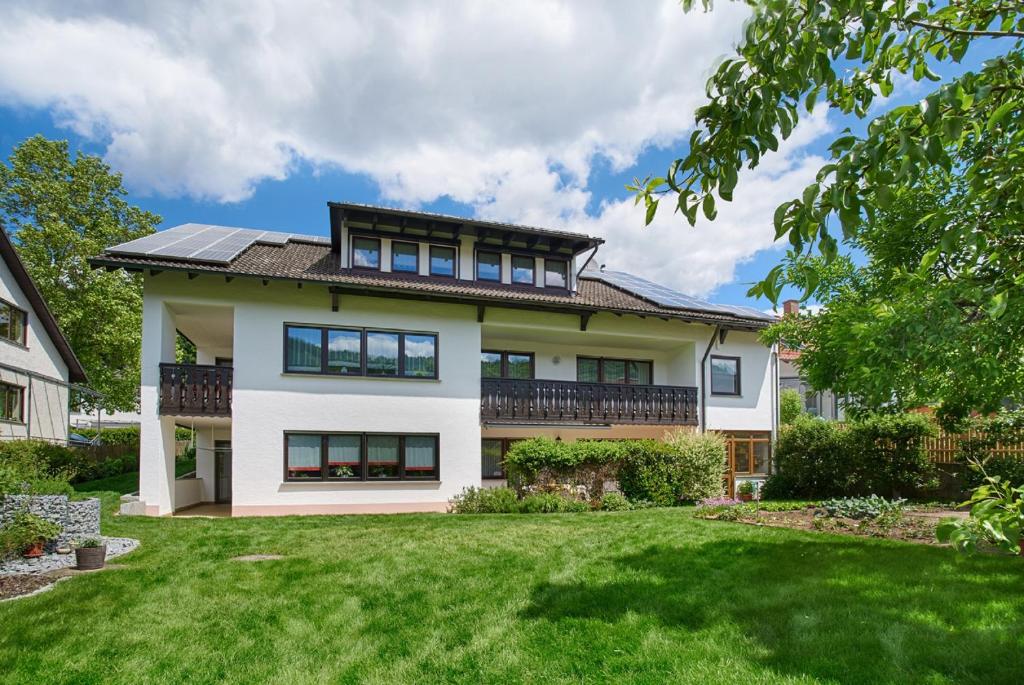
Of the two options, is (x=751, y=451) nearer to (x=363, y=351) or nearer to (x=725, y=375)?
(x=725, y=375)

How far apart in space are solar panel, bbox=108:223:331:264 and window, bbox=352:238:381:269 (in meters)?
2.37

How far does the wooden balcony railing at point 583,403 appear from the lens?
18219 millimetres

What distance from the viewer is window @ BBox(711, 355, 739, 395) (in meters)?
21.3

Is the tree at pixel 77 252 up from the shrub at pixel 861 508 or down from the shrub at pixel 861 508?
up

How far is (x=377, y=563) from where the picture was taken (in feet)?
28.3

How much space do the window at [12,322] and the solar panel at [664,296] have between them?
1934 centimetres

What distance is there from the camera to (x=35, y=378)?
21.9 meters

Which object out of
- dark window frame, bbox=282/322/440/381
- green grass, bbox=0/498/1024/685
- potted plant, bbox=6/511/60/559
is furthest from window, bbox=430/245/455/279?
potted plant, bbox=6/511/60/559

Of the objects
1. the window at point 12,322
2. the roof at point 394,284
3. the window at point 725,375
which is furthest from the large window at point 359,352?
the window at point 12,322

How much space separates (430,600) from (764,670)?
3.55 m

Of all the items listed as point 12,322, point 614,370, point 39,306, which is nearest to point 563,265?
point 614,370

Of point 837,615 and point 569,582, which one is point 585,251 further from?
point 837,615

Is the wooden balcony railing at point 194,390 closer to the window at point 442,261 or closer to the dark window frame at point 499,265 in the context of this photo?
the window at point 442,261

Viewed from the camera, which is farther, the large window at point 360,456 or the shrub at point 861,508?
the large window at point 360,456
